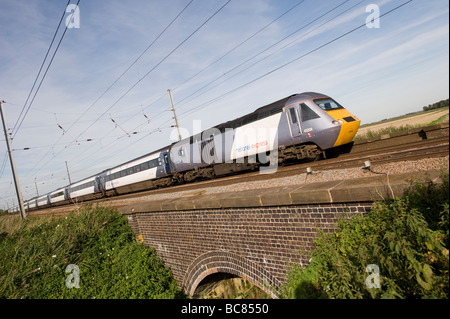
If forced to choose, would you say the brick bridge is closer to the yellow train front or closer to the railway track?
the railway track

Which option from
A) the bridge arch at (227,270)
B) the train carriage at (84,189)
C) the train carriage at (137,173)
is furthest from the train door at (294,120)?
the train carriage at (84,189)

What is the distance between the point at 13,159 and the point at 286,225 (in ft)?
61.4

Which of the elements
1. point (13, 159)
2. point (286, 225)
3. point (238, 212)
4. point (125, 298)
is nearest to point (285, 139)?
point (238, 212)

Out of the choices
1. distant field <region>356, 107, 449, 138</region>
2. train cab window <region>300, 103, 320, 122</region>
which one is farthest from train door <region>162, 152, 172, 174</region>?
distant field <region>356, 107, 449, 138</region>

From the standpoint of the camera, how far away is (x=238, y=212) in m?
6.43

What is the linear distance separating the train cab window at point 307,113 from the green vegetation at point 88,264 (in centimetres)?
743

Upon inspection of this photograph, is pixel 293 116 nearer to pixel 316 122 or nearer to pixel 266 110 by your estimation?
pixel 316 122

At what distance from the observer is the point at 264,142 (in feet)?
35.0

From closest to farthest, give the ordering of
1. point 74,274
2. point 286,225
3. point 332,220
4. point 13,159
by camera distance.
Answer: point 332,220, point 286,225, point 74,274, point 13,159

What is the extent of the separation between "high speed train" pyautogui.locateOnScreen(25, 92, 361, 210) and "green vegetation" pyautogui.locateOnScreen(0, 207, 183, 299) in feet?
17.0

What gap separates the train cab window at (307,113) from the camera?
Result: 911cm

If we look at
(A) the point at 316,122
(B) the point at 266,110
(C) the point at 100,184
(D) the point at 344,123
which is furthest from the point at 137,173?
(D) the point at 344,123

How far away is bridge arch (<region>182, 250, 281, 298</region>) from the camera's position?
19.9ft
